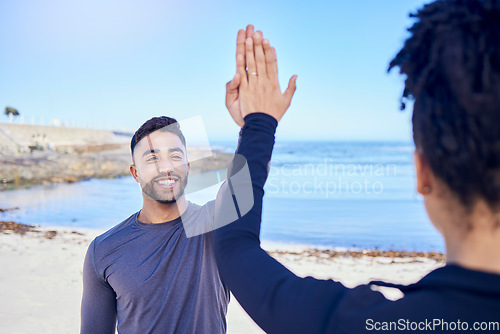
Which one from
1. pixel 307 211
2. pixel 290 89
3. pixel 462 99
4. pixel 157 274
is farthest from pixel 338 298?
pixel 307 211

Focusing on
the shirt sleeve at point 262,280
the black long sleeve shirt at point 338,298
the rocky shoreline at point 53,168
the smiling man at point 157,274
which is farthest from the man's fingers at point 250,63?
the rocky shoreline at point 53,168

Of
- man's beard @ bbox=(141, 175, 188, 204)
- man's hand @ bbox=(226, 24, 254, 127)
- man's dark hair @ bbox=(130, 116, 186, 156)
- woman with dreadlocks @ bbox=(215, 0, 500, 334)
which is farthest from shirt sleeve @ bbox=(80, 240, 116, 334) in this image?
woman with dreadlocks @ bbox=(215, 0, 500, 334)

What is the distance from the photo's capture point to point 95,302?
235 centimetres

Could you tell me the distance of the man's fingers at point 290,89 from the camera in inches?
42.9

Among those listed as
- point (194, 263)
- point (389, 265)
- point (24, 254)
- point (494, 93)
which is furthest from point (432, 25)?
point (24, 254)

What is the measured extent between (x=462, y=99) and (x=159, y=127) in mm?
2268

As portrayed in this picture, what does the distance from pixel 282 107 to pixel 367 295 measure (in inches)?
20.2

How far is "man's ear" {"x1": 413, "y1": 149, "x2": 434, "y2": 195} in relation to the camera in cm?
83

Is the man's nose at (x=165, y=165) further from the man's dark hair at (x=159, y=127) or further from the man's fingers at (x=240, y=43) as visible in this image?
the man's fingers at (x=240, y=43)

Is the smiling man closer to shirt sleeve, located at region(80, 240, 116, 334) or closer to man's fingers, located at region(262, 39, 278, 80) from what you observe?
shirt sleeve, located at region(80, 240, 116, 334)

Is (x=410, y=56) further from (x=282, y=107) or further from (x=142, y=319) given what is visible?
(x=142, y=319)

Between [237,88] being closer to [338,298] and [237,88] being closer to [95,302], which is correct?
[338,298]

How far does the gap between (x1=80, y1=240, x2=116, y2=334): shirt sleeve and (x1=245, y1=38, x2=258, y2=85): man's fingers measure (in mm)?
1772

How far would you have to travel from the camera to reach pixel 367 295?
0.82 meters
